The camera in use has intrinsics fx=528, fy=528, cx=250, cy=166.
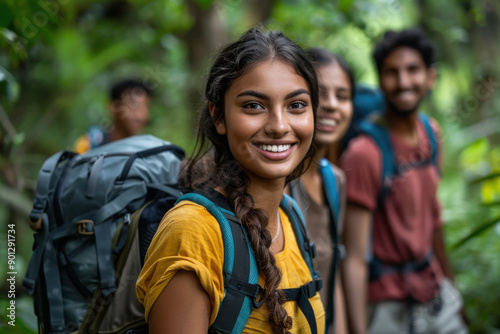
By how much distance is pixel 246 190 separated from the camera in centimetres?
177

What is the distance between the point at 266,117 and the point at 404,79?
7.06 ft

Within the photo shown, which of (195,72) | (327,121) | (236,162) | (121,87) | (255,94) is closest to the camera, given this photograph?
(255,94)

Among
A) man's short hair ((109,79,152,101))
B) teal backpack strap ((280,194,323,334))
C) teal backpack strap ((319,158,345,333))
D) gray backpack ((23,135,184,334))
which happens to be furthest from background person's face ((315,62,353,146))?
man's short hair ((109,79,152,101))

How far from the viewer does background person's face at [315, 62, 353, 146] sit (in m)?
3.03

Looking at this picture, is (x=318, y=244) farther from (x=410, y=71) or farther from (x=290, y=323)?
(x=410, y=71)

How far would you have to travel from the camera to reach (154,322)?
4.86 ft

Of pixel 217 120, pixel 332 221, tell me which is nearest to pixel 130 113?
pixel 332 221

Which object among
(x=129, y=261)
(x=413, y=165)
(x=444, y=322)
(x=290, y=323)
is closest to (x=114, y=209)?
(x=129, y=261)

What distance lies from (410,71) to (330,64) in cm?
81

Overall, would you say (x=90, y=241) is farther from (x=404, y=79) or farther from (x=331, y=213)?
(x=404, y=79)

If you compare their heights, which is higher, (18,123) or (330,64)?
(330,64)

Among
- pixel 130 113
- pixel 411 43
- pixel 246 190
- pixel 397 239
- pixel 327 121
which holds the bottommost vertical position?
pixel 397 239

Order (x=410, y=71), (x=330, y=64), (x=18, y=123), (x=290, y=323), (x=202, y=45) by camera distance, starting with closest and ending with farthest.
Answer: (x=290, y=323)
(x=330, y=64)
(x=410, y=71)
(x=202, y=45)
(x=18, y=123)

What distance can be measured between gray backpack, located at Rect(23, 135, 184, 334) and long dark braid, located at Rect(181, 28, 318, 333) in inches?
9.4
